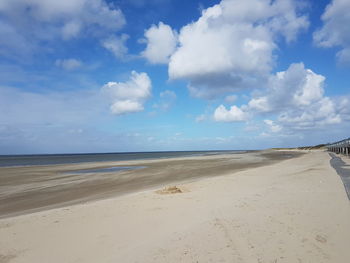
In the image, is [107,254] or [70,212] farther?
[70,212]

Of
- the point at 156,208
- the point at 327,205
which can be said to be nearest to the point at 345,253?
the point at 327,205

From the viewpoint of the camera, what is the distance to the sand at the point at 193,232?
15.7ft

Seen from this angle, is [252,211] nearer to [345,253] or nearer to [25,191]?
[345,253]

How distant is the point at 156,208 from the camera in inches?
335

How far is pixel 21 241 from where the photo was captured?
615cm

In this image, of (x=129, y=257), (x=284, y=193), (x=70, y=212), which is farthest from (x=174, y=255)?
(x=284, y=193)

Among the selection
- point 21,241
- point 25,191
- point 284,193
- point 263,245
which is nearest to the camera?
point 263,245

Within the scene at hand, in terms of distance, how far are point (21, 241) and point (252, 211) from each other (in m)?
6.40

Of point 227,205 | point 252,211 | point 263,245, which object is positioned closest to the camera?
point 263,245

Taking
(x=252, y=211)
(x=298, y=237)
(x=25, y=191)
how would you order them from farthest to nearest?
(x=25, y=191) < (x=252, y=211) < (x=298, y=237)

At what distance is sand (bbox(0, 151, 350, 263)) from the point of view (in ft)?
15.7

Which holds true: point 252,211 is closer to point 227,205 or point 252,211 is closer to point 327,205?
point 227,205

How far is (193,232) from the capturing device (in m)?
5.82

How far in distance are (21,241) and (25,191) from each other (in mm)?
12043
